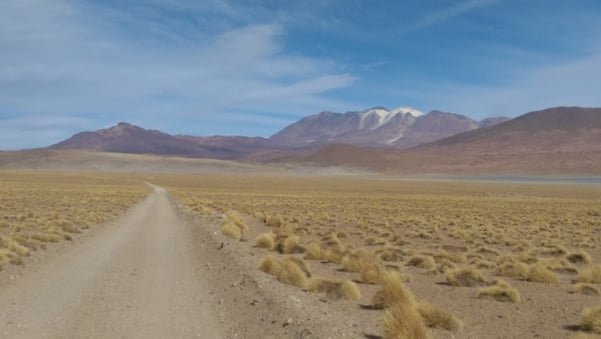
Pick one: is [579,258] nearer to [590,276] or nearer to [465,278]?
[590,276]

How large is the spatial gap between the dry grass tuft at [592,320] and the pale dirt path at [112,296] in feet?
18.5

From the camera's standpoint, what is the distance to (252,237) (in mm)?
23281

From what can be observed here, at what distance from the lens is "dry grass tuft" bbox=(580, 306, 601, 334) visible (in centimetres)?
859

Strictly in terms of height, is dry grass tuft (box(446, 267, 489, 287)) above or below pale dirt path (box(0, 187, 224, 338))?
below

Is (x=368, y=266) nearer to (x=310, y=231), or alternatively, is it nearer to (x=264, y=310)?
(x=264, y=310)

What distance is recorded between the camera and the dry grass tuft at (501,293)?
37.2 feet

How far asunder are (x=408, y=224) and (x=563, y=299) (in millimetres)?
19432

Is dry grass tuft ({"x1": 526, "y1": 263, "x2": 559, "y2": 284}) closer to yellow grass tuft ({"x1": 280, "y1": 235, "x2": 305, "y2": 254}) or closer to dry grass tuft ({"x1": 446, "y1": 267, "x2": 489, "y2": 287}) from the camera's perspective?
dry grass tuft ({"x1": 446, "y1": 267, "x2": 489, "y2": 287})

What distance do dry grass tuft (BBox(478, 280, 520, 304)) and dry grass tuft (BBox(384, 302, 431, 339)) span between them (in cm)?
435

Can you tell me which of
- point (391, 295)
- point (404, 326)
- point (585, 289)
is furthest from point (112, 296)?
point (585, 289)

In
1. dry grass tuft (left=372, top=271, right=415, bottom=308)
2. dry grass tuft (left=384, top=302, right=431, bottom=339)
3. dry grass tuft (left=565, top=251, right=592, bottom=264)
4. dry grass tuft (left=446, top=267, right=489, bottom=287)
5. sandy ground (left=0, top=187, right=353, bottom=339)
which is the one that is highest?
dry grass tuft (left=384, top=302, right=431, bottom=339)

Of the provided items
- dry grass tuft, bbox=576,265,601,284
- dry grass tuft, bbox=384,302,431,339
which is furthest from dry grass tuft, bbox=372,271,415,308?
dry grass tuft, bbox=576,265,601,284

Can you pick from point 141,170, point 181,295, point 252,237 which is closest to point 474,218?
point 252,237

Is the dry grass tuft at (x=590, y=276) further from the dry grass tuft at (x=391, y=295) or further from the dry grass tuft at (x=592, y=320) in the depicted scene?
the dry grass tuft at (x=391, y=295)
